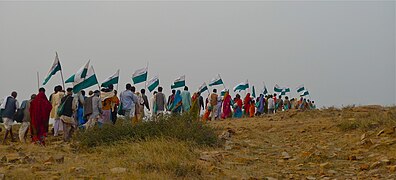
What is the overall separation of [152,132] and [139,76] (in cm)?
762

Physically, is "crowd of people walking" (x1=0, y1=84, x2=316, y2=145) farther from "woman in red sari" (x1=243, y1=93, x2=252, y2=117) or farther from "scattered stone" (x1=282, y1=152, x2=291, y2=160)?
"woman in red sari" (x1=243, y1=93, x2=252, y2=117)

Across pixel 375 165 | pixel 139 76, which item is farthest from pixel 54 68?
pixel 375 165

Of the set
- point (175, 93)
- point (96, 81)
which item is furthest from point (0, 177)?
point (175, 93)

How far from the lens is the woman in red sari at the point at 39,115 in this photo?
1072cm

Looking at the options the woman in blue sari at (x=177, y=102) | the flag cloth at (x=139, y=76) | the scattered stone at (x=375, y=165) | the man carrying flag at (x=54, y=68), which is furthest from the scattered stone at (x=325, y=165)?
the flag cloth at (x=139, y=76)

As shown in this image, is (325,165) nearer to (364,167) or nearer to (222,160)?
(364,167)

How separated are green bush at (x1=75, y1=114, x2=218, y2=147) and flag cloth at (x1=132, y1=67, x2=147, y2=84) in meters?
6.78

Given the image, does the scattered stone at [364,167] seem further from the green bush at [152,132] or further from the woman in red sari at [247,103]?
the woman in red sari at [247,103]

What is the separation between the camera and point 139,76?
1691cm

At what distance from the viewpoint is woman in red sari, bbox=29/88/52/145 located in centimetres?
1072

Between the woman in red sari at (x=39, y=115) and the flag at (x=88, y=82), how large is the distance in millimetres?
1886

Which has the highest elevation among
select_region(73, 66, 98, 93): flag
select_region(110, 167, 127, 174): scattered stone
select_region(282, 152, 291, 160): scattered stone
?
select_region(73, 66, 98, 93): flag

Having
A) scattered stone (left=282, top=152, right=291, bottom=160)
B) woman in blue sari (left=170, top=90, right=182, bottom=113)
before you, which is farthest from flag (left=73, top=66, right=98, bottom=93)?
scattered stone (left=282, top=152, right=291, bottom=160)

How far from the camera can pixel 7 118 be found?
40.1 feet
